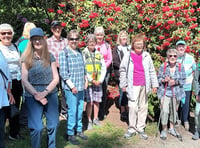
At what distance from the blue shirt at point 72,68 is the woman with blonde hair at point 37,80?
57 cm

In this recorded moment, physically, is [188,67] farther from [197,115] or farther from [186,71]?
[197,115]

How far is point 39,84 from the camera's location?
3.64 m

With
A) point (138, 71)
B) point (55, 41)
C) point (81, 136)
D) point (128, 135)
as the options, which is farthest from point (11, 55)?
point (128, 135)

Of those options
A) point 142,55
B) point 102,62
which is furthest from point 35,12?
point 142,55

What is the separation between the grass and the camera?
451 cm

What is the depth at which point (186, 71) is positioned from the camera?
205 inches

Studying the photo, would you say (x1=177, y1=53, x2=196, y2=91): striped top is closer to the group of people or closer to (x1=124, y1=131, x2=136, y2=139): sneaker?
the group of people

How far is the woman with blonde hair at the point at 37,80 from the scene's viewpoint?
3553mm

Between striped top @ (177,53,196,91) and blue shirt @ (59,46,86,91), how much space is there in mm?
2061

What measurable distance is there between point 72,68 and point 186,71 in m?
2.38

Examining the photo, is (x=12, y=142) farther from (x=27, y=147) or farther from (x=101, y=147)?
(x=101, y=147)


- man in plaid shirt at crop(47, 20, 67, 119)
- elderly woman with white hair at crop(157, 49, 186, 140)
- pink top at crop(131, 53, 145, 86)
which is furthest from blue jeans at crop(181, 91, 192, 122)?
man in plaid shirt at crop(47, 20, 67, 119)

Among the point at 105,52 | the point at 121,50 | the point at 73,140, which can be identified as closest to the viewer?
the point at 73,140

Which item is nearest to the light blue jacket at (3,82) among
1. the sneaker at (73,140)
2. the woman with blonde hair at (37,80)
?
the woman with blonde hair at (37,80)
